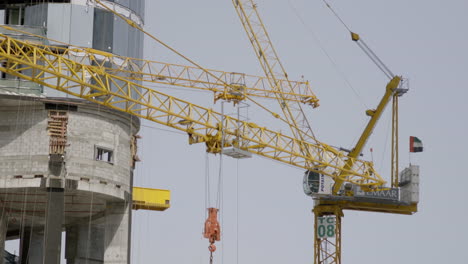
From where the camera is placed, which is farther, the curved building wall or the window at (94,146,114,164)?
the window at (94,146,114,164)

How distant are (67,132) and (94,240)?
46.2ft

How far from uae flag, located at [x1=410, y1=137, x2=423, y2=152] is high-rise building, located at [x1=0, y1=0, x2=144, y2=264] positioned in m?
53.2

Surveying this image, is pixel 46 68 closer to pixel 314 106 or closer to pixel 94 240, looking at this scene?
pixel 94 240

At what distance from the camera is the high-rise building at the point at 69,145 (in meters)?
110

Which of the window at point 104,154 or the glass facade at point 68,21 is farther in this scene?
the glass facade at point 68,21

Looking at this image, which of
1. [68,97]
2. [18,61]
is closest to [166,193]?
[68,97]

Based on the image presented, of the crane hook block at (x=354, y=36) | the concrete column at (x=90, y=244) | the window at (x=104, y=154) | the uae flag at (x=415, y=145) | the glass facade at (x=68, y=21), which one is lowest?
the concrete column at (x=90, y=244)

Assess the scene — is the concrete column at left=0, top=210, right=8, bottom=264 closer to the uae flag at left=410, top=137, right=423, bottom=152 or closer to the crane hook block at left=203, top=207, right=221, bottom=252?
the crane hook block at left=203, top=207, right=221, bottom=252

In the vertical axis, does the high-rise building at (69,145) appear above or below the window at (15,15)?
below

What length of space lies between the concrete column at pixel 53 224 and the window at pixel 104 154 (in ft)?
18.1

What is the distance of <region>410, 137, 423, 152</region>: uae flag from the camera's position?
16143 cm

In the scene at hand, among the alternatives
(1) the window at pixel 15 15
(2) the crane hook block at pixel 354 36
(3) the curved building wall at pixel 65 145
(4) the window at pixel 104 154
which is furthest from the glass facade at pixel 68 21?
(2) the crane hook block at pixel 354 36

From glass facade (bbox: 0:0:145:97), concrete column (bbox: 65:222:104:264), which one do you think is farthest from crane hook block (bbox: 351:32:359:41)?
concrete column (bbox: 65:222:104:264)

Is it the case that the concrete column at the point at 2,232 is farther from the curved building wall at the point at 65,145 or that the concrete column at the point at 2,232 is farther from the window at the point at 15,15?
the window at the point at 15,15
